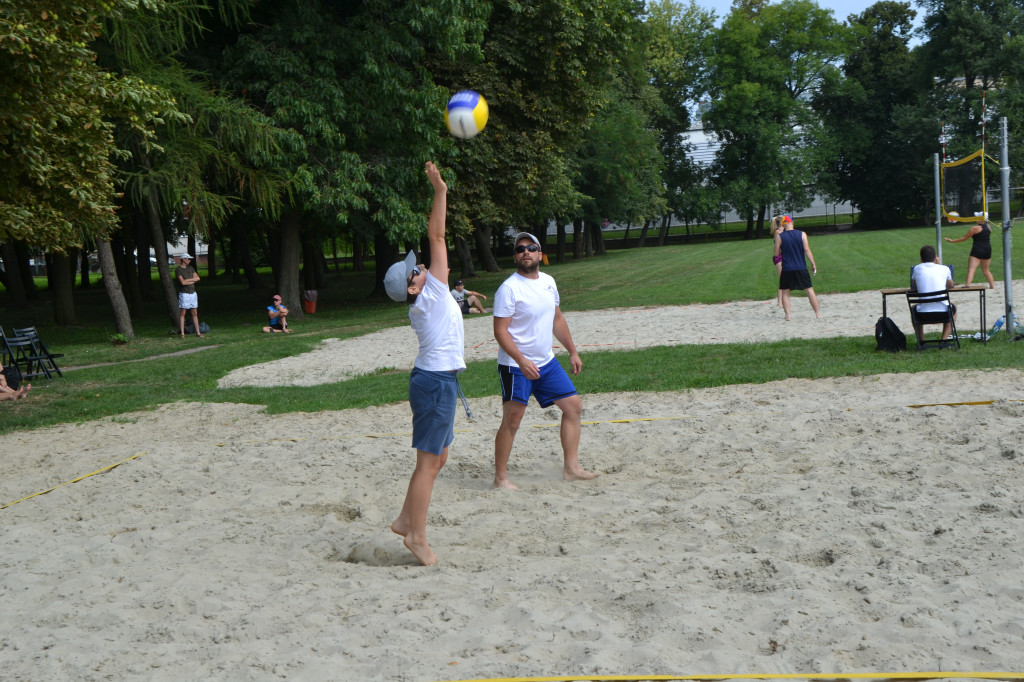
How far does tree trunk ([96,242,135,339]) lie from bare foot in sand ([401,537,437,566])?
1658 cm

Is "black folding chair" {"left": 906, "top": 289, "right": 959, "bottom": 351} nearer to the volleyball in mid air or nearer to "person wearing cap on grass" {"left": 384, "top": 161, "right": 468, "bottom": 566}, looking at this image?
the volleyball in mid air

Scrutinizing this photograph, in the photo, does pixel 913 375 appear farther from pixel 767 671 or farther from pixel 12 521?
pixel 12 521

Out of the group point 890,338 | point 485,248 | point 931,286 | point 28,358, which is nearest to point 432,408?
point 890,338

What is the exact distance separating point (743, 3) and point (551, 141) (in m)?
50.0

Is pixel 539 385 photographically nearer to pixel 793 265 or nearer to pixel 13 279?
pixel 793 265

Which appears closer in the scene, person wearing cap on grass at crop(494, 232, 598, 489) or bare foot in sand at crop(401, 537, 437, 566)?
bare foot in sand at crop(401, 537, 437, 566)

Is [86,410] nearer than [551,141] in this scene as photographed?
Yes

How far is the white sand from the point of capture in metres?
3.93

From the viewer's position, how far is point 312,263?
3272 cm

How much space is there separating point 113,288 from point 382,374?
415 inches

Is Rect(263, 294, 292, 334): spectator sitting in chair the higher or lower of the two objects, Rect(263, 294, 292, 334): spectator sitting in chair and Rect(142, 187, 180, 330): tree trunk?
the lower

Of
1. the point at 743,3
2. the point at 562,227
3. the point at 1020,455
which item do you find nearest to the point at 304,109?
the point at 1020,455

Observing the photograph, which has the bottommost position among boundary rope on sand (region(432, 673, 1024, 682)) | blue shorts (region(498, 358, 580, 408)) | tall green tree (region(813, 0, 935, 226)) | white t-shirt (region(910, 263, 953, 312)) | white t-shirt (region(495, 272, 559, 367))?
boundary rope on sand (region(432, 673, 1024, 682))

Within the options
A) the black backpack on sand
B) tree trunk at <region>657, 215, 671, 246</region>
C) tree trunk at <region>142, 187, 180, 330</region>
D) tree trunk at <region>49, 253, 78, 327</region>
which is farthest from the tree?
tree trunk at <region>657, 215, 671, 246</region>
